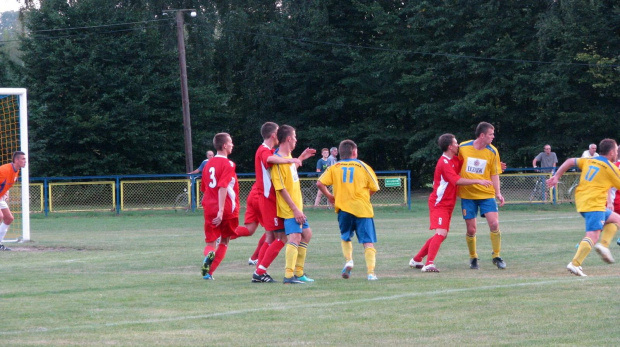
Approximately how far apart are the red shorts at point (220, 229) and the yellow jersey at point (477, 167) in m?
3.24

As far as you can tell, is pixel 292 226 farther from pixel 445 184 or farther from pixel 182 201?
pixel 182 201

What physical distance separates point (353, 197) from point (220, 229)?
174 centimetres

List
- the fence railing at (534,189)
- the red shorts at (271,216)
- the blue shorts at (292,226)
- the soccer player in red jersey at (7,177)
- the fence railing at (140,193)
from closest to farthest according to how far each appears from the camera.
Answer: the blue shorts at (292,226)
the red shorts at (271,216)
the soccer player in red jersey at (7,177)
the fence railing at (534,189)
the fence railing at (140,193)

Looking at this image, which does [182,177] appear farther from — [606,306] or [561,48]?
[606,306]

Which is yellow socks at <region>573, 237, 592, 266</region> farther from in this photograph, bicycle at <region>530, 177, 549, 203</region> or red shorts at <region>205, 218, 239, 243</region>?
bicycle at <region>530, 177, 549, 203</region>

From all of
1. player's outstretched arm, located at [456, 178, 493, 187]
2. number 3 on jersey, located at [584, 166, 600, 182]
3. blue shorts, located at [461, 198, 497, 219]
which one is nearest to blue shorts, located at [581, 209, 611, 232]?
number 3 on jersey, located at [584, 166, 600, 182]

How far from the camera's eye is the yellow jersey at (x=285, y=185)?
9.77 m

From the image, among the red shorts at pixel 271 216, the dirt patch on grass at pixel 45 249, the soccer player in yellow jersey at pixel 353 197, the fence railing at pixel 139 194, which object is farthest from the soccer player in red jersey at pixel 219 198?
the fence railing at pixel 139 194

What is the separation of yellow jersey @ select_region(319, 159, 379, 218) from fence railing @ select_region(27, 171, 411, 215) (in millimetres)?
18312

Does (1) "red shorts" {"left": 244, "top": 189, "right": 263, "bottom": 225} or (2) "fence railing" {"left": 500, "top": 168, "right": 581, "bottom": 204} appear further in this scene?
(2) "fence railing" {"left": 500, "top": 168, "right": 581, "bottom": 204}

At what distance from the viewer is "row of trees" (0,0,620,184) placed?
3847 cm

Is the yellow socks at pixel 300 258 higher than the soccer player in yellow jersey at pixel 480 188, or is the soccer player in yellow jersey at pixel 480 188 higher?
the soccer player in yellow jersey at pixel 480 188

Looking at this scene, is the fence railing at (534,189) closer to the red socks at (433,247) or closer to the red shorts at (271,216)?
the red socks at (433,247)

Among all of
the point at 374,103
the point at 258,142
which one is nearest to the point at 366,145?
the point at 374,103
